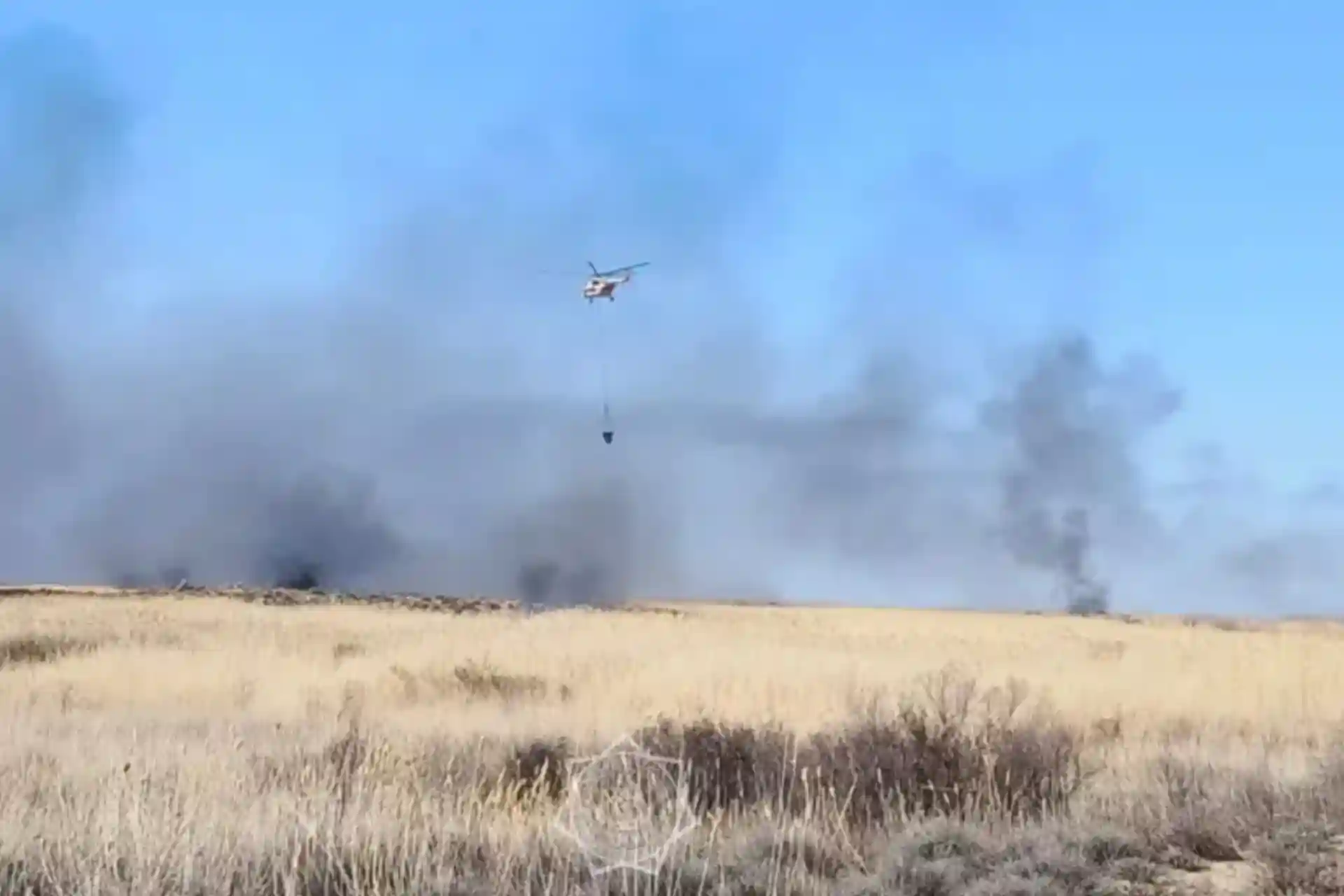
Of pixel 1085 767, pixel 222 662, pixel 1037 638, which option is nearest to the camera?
pixel 1085 767

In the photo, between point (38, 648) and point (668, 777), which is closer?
point (668, 777)

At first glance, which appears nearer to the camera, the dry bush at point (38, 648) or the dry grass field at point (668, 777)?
the dry grass field at point (668, 777)

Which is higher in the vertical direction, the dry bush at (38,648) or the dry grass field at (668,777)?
the dry bush at (38,648)

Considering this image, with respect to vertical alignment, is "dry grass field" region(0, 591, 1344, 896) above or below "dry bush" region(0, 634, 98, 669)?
below

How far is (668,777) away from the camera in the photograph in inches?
390

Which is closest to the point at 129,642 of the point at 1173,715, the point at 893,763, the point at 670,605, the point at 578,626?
the point at 578,626

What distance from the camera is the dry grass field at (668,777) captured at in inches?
301

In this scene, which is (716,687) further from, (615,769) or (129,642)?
(129,642)

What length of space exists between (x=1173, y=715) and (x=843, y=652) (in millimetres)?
10484

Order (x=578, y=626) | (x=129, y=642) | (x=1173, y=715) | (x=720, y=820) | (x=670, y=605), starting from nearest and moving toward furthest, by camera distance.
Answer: (x=720, y=820), (x=1173, y=715), (x=129, y=642), (x=578, y=626), (x=670, y=605)

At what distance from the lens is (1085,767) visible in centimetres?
1218

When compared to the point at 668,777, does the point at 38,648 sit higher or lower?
higher

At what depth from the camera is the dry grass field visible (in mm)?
7637

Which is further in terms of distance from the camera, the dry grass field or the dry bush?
the dry bush
